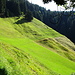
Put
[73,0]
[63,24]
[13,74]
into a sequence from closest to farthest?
1. [73,0]
2. [13,74]
3. [63,24]

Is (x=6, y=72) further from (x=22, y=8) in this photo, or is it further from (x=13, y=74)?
(x=22, y=8)

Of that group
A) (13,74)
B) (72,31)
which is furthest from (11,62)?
Answer: (72,31)

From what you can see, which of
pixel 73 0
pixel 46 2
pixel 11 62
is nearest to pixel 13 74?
pixel 11 62

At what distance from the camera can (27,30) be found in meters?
85.7

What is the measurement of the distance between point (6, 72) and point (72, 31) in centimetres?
14728

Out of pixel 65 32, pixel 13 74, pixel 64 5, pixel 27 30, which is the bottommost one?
pixel 65 32

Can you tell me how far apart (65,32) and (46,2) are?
15454cm

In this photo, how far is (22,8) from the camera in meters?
124

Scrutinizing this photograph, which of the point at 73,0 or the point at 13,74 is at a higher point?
the point at 73,0

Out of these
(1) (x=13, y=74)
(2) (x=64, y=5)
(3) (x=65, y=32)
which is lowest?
(3) (x=65, y=32)

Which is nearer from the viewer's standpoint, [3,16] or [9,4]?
[3,16]

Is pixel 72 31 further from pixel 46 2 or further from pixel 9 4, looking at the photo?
pixel 46 2

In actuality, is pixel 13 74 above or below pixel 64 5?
below

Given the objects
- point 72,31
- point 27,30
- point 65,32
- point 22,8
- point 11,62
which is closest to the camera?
point 11,62
